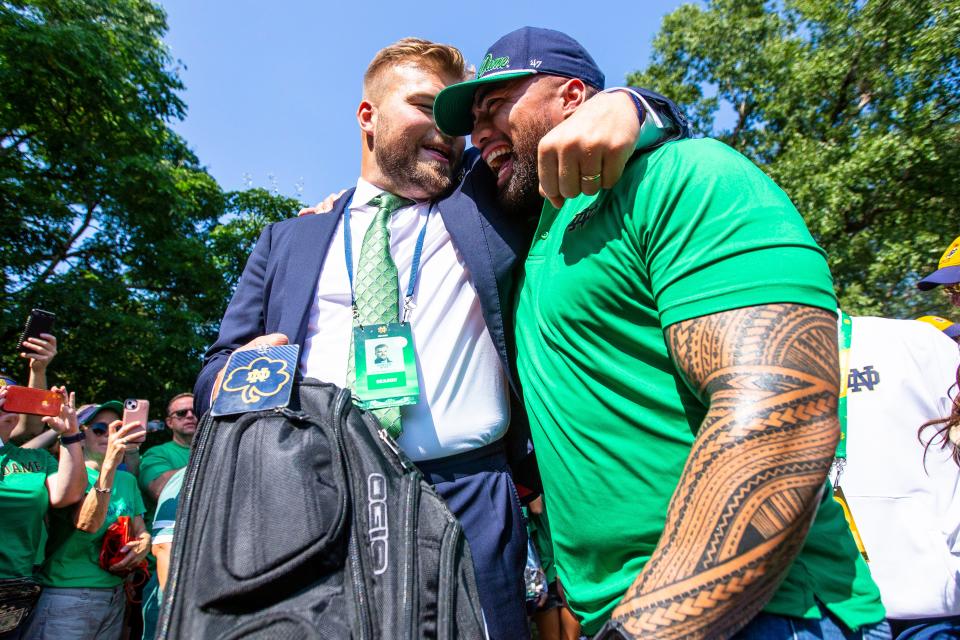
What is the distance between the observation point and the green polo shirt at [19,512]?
376 cm

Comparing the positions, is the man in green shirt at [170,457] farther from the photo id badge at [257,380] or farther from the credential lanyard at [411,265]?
the photo id badge at [257,380]

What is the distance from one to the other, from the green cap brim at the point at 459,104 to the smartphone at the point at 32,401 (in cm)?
376

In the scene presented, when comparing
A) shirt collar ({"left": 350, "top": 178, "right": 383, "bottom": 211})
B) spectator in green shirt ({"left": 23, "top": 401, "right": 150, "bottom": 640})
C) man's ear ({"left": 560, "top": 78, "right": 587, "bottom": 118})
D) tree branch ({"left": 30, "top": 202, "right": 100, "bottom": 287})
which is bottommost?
spectator in green shirt ({"left": 23, "top": 401, "right": 150, "bottom": 640})

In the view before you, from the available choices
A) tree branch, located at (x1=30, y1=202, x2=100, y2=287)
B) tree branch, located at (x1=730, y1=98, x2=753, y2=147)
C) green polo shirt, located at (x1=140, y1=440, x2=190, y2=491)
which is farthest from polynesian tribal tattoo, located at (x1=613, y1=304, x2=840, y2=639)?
tree branch, located at (x1=730, y1=98, x2=753, y2=147)

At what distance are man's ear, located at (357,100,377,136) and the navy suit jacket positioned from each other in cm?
52

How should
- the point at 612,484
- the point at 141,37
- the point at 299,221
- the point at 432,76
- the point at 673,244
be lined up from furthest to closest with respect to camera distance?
the point at 141,37, the point at 432,76, the point at 299,221, the point at 612,484, the point at 673,244

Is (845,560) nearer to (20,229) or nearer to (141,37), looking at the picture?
(20,229)

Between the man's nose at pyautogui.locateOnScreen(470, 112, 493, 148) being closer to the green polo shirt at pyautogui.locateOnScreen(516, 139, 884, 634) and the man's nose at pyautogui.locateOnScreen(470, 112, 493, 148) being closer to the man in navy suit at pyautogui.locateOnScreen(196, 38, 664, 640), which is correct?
the man in navy suit at pyautogui.locateOnScreen(196, 38, 664, 640)

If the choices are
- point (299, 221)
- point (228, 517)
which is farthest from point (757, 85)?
point (228, 517)

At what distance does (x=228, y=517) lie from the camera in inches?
50.9

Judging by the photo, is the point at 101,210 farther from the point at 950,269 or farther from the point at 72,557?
the point at 950,269

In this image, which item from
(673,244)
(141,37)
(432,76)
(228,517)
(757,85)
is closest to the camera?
(673,244)

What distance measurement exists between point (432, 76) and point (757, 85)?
1510 cm

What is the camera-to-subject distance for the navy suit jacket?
1896mm
